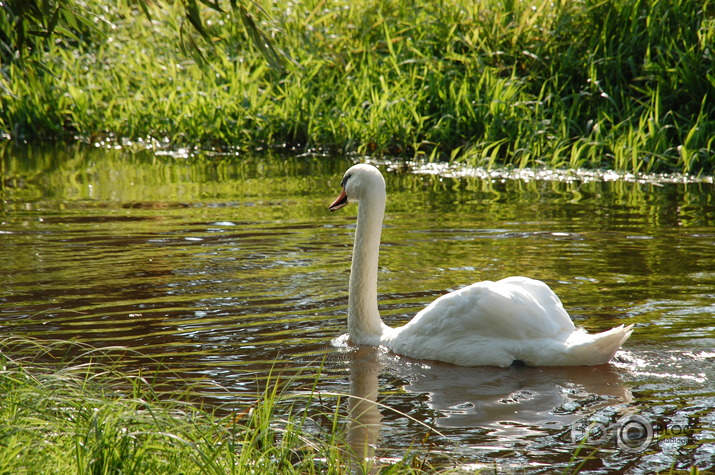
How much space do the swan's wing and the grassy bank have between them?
20.1ft

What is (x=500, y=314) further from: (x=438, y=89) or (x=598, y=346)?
(x=438, y=89)

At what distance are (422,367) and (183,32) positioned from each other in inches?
86.3

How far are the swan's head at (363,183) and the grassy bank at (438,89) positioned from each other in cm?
524

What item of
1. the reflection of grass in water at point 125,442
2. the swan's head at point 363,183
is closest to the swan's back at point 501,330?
the swan's head at point 363,183

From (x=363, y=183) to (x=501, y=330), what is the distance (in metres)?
1.29

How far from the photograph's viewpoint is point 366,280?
233 inches

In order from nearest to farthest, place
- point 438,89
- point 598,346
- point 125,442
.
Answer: point 125,442 → point 598,346 → point 438,89

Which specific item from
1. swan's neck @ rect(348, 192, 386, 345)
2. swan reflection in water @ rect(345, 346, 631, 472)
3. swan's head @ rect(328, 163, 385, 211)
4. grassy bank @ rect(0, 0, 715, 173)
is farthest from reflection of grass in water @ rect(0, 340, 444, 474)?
grassy bank @ rect(0, 0, 715, 173)

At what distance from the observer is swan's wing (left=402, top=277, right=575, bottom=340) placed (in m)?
5.27

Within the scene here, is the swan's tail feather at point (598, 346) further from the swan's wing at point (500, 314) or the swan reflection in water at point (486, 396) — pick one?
the swan's wing at point (500, 314)

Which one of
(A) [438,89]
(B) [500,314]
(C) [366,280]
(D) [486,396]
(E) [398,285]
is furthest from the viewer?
(A) [438,89]

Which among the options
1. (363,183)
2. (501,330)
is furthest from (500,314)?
(363,183)

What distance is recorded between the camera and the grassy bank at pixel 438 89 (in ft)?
38.1

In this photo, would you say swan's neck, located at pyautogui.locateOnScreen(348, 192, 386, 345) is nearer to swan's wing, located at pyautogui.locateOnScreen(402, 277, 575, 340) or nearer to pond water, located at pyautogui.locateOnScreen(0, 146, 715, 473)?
pond water, located at pyautogui.locateOnScreen(0, 146, 715, 473)
